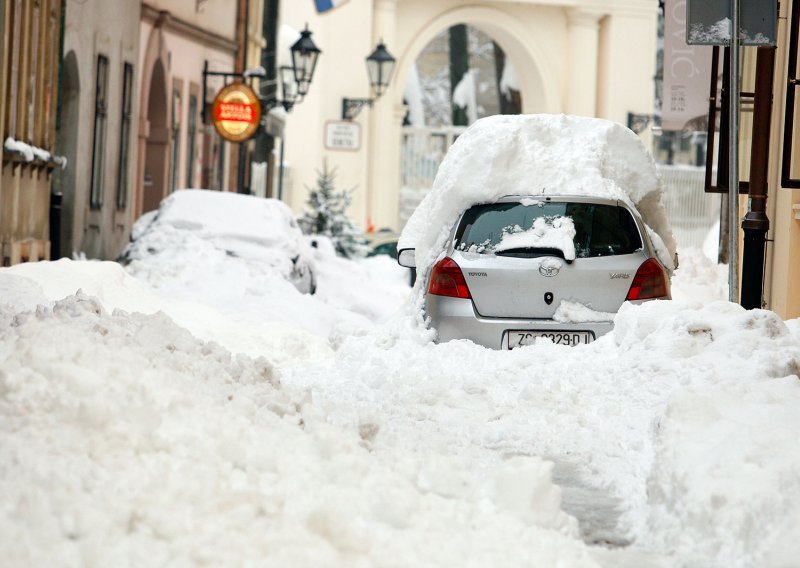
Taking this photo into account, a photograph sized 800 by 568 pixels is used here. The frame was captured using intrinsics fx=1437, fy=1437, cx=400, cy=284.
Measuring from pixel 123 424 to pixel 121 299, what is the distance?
7526mm

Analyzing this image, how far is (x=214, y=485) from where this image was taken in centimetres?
452

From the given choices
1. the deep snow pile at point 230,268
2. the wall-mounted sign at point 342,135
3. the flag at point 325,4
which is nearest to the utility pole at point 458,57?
the wall-mounted sign at point 342,135

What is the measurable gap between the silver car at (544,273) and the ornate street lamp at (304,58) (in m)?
14.9

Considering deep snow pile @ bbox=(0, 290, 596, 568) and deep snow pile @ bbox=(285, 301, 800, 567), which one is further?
deep snow pile @ bbox=(285, 301, 800, 567)

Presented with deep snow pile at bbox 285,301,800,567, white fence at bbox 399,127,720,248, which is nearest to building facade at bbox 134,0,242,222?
white fence at bbox 399,127,720,248

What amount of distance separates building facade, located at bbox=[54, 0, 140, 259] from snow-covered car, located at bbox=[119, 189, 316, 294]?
5.05 feet

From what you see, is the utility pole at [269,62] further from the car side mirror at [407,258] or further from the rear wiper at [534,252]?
the rear wiper at [534,252]

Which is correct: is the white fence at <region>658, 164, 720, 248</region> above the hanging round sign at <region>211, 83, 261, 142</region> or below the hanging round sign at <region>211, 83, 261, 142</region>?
below

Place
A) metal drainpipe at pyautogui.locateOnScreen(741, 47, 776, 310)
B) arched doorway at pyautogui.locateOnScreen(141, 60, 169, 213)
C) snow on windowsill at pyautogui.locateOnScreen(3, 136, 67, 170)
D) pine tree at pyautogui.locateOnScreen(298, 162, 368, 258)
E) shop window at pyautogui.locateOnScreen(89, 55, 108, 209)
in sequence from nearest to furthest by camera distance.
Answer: metal drainpipe at pyautogui.locateOnScreen(741, 47, 776, 310), snow on windowsill at pyautogui.locateOnScreen(3, 136, 67, 170), shop window at pyautogui.locateOnScreen(89, 55, 108, 209), arched doorway at pyautogui.locateOnScreen(141, 60, 169, 213), pine tree at pyautogui.locateOnScreen(298, 162, 368, 258)

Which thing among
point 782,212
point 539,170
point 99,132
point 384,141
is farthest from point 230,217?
point 384,141

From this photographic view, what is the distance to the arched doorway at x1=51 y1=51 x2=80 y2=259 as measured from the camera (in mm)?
18031

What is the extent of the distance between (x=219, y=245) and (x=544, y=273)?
7567 millimetres

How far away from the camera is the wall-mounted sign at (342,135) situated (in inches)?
1368

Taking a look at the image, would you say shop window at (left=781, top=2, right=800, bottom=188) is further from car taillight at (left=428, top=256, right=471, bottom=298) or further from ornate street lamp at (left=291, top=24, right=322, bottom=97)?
ornate street lamp at (left=291, top=24, right=322, bottom=97)
